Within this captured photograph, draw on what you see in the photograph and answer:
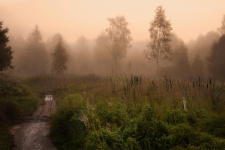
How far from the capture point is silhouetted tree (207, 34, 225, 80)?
19156mm

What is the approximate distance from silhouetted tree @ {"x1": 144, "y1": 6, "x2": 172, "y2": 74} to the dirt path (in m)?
17.6

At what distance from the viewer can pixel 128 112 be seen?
503cm

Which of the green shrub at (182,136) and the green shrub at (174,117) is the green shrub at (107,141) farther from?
the green shrub at (174,117)

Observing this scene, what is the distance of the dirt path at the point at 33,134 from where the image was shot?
453 cm

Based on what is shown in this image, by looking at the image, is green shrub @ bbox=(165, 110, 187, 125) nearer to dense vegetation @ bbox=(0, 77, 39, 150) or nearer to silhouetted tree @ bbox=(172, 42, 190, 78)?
dense vegetation @ bbox=(0, 77, 39, 150)

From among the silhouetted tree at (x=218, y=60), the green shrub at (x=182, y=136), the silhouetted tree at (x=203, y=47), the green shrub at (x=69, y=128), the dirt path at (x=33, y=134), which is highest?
the silhouetted tree at (x=203, y=47)

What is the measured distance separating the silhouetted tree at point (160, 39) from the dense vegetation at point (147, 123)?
629 inches

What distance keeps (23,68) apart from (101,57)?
19.6 metres

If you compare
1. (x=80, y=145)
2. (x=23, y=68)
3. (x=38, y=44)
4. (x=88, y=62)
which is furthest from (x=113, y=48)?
(x=80, y=145)

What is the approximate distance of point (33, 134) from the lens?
5.30m

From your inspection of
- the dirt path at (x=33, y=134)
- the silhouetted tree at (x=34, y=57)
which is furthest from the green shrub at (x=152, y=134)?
the silhouetted tree at (x=34, y=57)

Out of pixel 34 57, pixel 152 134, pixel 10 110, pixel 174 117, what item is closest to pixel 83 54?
pixel 34 57

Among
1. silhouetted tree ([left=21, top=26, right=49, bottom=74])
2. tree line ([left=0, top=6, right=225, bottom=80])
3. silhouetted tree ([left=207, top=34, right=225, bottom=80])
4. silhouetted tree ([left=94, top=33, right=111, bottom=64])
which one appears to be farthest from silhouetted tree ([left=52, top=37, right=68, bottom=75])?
silhouetted tree ([left=207, top=34, right=225, bottom=80])

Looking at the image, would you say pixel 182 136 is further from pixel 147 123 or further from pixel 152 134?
pixel 147 123
